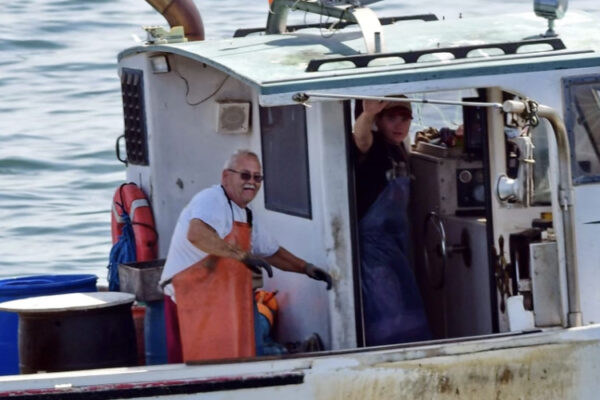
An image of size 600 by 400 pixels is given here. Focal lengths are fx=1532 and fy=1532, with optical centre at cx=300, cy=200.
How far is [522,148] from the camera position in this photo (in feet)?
23.6

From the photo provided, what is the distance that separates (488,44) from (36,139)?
11268 mm

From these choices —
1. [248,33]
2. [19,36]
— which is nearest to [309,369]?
[248,33]

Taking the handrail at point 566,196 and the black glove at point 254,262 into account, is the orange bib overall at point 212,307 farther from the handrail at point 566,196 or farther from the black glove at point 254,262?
the handrail at point 566,196

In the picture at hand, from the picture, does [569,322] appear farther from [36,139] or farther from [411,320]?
[36,139]

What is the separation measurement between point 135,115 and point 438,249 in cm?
234

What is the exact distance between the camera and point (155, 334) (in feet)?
27.7

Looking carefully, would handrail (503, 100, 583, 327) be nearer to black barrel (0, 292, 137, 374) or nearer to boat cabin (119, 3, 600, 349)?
boat cabin (119, 3, 600, 349)

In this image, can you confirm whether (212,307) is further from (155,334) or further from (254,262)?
(155,334)

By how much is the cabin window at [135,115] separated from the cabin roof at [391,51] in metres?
0.17

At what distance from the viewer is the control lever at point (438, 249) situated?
27.1 ft

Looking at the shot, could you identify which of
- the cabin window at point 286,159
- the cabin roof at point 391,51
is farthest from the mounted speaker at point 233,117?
the cabin roof at point 391,51

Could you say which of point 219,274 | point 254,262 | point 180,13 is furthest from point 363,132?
point 180,13

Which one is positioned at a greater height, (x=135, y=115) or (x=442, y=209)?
(x=135, y=115)

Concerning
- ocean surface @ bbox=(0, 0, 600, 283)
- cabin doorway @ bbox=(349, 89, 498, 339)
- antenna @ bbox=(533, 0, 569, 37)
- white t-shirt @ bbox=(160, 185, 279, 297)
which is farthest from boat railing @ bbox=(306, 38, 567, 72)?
ocean surface @ bbox=(0, 0, 600, 283)
